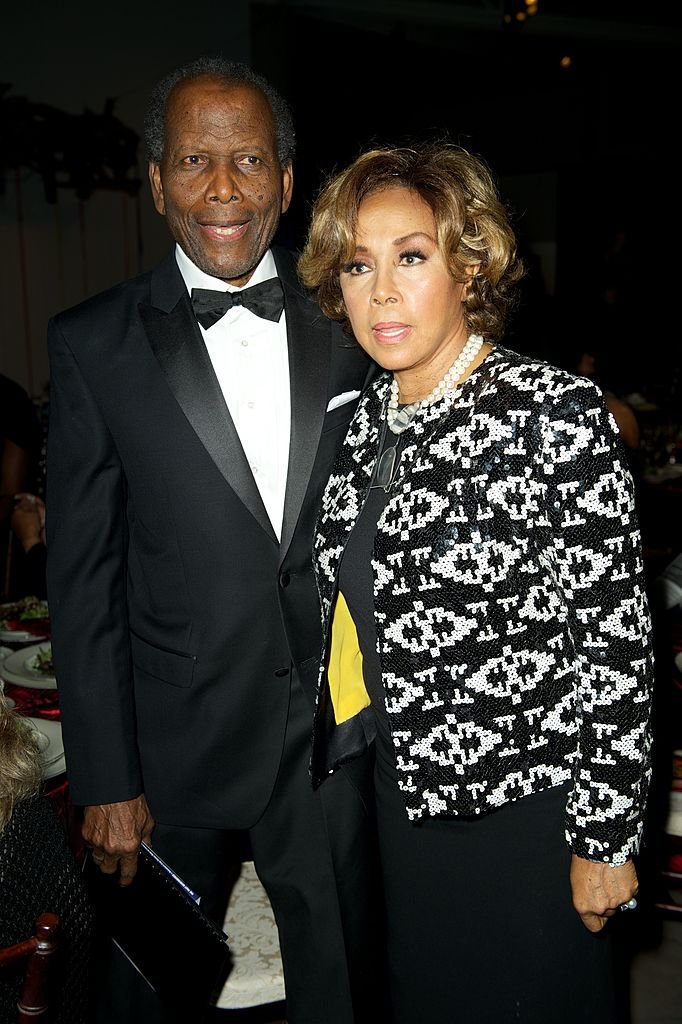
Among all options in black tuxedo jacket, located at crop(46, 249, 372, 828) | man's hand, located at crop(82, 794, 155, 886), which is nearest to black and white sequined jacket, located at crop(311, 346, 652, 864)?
black tuxedo jacket, located at crop(46, 249, 372, 828)

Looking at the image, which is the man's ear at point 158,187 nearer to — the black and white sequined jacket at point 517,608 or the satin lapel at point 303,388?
the satin lapel at point 303,388

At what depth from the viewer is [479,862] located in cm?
150

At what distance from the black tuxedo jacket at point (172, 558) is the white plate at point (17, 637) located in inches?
32.3

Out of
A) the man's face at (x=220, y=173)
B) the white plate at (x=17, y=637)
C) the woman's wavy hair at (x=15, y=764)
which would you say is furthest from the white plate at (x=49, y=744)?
the man's face at (x=220, y=173)

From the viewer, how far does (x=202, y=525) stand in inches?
61.1

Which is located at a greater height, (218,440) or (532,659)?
(218,440)

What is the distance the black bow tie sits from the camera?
1.60 m

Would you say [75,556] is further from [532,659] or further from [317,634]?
[532,659]

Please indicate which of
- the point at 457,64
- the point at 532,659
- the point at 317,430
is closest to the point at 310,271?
the point at 317,430

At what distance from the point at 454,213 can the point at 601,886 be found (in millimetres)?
1038

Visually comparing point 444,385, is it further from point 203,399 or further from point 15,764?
point 15,764

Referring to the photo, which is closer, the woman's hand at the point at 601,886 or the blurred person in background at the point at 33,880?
the blurred person in background at the point at 33,880

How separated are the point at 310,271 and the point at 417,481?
44cm

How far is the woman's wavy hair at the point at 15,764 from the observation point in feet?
4.32
